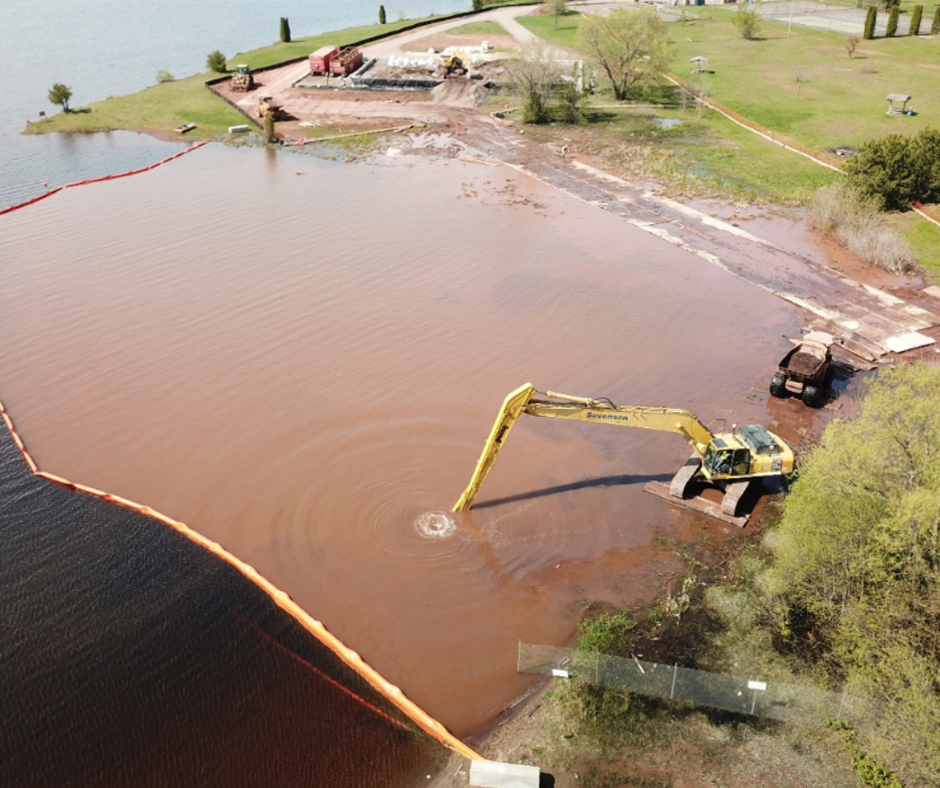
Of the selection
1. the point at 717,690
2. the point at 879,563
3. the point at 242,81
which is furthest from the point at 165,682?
the point at 242,81

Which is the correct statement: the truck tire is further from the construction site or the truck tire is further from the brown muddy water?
the construction site

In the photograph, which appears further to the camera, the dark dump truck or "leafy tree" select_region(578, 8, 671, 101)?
"leafy tree" select_region(578, 8, 671, 101)

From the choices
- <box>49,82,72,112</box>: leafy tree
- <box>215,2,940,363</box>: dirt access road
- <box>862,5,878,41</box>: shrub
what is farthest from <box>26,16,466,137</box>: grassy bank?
<box>862,5,878,41</box>: shrub

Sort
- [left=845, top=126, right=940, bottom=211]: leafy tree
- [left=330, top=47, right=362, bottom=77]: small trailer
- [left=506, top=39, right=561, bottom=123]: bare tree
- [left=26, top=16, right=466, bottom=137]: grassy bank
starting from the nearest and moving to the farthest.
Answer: [left=845, top=126, right=940, bottom=211]: leafy tree < [left=506, top=39, right=561, bottom=123]: bare tree < [left=26, top=16, right=466, bottom=137]: grassy bank < [left=330, top=47, right=362, bottom=77]: small trailer

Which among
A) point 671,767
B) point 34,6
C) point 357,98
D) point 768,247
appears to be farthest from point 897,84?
point 34,6

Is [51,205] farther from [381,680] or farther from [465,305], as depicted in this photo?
[381,680]

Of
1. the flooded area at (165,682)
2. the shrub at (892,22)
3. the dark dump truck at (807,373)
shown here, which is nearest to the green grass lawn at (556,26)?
the shrub at (892,22)

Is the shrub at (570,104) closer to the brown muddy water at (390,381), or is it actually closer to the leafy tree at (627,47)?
the leafy tree at (627,47)
